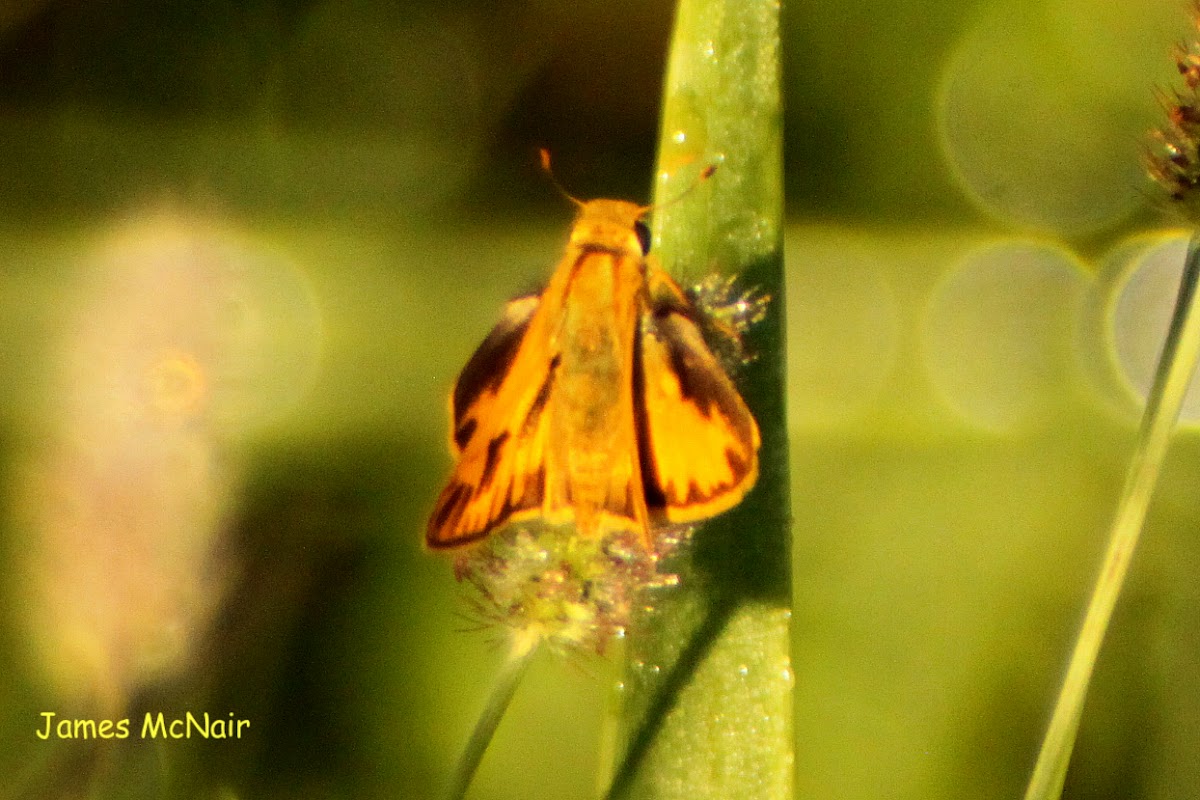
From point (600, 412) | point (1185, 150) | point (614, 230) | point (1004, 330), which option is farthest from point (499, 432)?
point (1004, 330)

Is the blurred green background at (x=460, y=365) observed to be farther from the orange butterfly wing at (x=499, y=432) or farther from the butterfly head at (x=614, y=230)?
the butterfly head at (x=614, y=230)

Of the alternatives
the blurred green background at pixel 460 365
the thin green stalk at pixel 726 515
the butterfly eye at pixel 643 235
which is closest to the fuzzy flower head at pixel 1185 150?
the thin green stalk at pixel 726 515

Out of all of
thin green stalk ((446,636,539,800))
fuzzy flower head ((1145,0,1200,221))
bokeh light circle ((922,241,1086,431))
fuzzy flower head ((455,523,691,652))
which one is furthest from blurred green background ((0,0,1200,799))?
fuzzy flower head ((1145,0,1200,221))

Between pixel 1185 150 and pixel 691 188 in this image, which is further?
pixel 691 188

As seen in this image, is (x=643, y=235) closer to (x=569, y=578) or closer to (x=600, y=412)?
(x=600, y=412)

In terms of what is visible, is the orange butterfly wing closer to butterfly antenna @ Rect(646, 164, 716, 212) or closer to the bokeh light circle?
butterfly antenna @ Rect(646, 164, 716, 212)

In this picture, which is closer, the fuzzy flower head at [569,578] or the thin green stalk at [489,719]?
the thin green stalk at [489,719]
